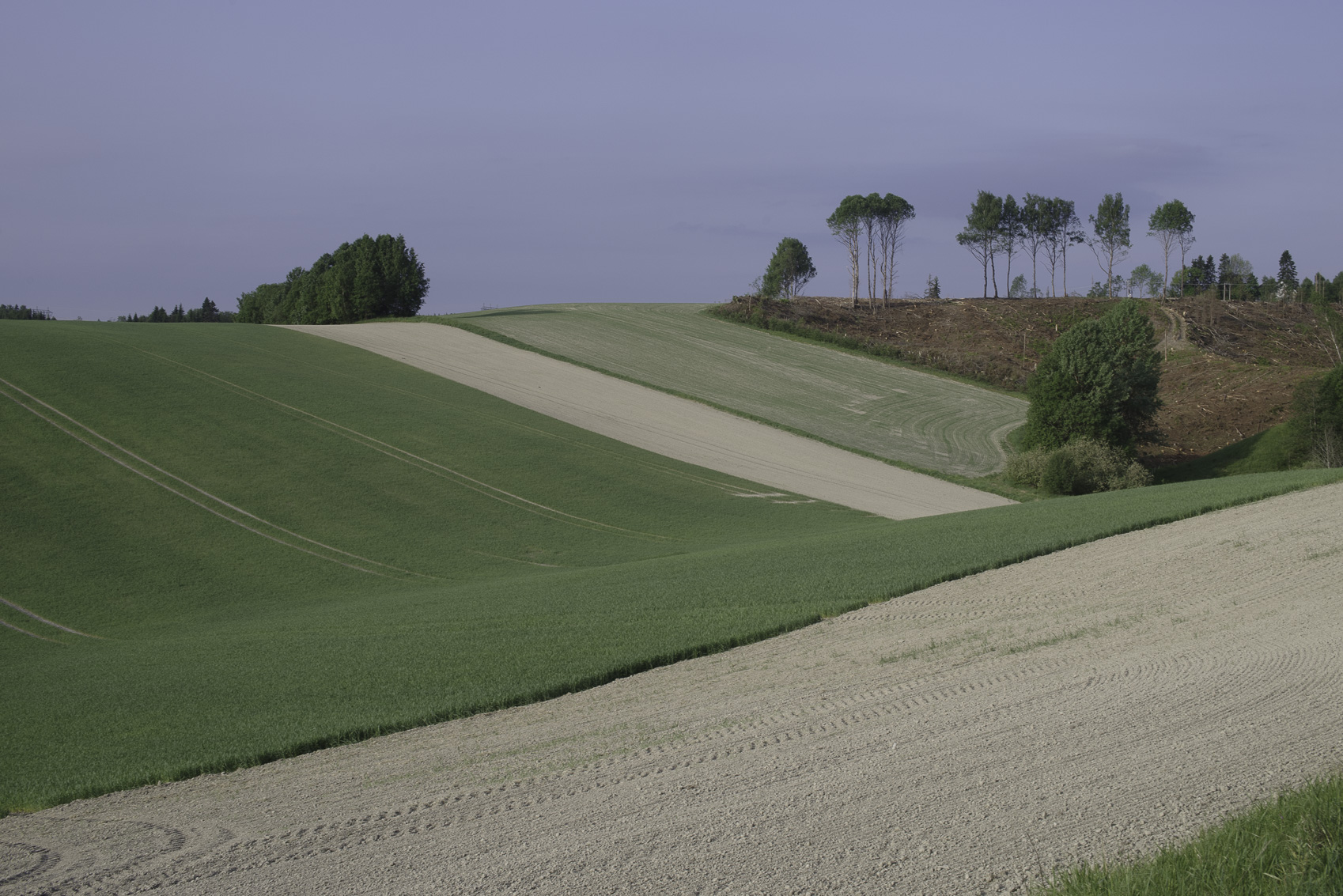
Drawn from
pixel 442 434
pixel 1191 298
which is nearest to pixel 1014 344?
pixel 1191 298

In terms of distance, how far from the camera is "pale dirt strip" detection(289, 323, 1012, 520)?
125 feet

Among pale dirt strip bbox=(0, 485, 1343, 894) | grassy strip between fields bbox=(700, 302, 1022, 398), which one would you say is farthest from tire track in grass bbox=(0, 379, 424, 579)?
grassy strip between fields bbox=(700, 302, 1022, 398)

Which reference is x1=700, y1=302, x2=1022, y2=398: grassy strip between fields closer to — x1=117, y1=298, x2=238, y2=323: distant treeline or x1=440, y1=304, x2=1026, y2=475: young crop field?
x1=440, y1=304, x2=1026, y2=475: young crop field

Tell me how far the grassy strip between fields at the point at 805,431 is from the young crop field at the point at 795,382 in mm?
543

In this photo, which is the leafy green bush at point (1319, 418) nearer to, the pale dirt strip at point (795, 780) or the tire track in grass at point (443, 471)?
the tire track in grass at point (443, 471)

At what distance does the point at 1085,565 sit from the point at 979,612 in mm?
4021

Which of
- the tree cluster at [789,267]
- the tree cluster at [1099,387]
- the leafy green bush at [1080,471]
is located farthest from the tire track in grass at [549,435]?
the tree cluster at [789,267]

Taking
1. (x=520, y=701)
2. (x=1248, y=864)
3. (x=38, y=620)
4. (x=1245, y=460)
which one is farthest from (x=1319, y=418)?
(x=38, y=620)

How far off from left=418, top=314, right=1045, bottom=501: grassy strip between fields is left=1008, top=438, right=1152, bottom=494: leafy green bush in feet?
2.43

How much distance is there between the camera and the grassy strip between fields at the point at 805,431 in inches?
1618

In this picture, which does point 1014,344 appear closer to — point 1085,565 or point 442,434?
point 442,434

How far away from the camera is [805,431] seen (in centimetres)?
4897

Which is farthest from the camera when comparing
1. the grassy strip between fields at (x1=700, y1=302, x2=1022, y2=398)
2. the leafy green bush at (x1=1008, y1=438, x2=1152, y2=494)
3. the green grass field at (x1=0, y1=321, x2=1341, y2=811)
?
the grassy strip between fields at (x1=700, y1=302, x2=1022, y2=398)

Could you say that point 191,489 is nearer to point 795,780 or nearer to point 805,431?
point 795,780
